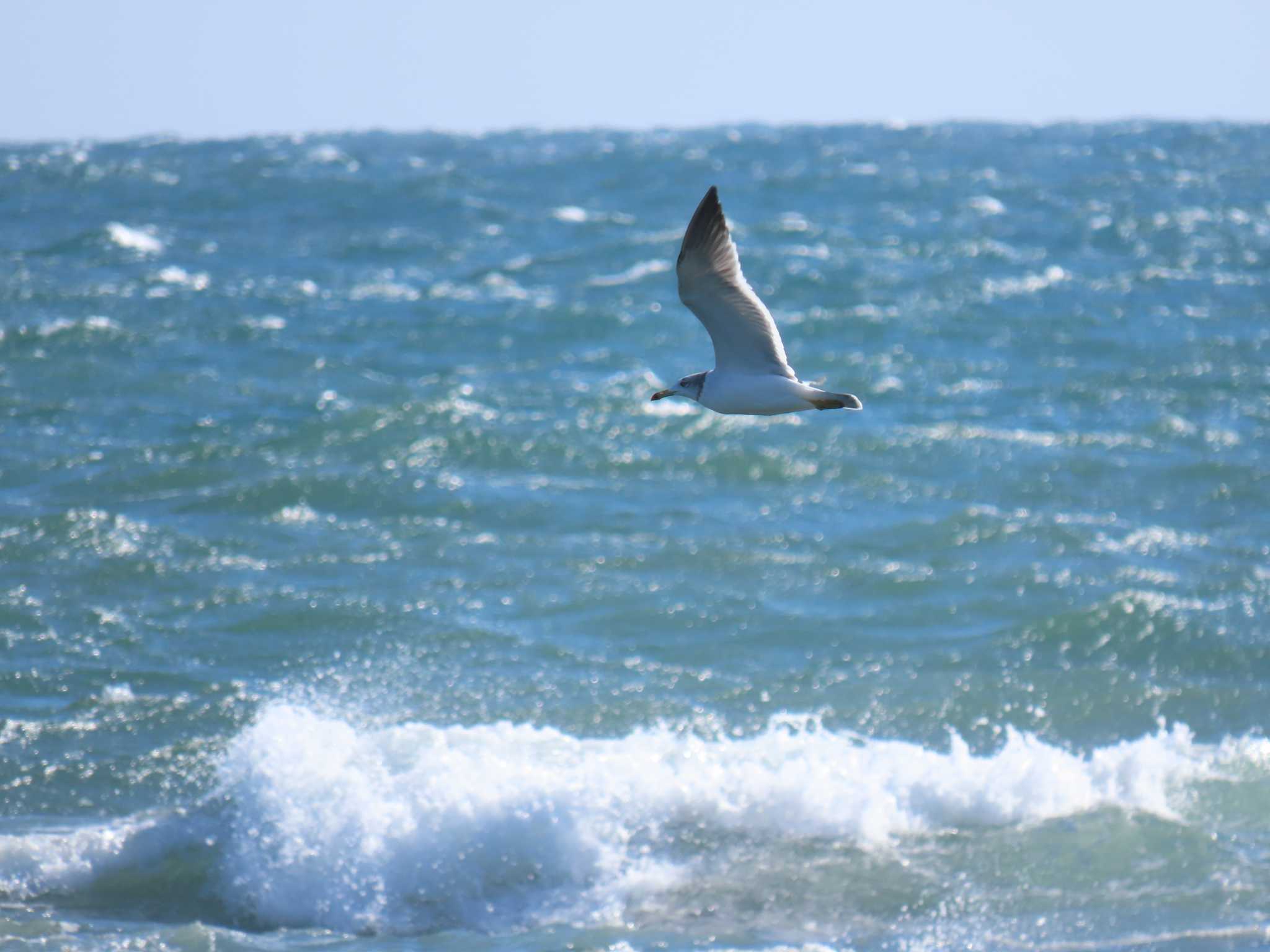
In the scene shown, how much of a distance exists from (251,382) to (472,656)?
24.7 ft

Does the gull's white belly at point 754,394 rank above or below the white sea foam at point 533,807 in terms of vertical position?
above

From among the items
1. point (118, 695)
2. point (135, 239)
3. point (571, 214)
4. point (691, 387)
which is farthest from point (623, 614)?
point (571, 214)

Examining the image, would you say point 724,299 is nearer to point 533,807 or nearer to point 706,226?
point 706,226

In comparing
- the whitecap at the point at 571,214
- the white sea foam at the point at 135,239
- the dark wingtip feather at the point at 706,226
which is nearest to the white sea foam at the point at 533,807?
the dark wingtip feather at the point at 706,226

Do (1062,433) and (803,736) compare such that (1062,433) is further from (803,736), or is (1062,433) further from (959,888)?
(959,888)

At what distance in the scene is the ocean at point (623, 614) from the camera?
8008 millimetres

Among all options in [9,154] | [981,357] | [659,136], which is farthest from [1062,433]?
[659,136]

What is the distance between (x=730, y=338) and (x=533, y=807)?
3.12 meters

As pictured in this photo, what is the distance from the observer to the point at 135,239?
27188 millimetres

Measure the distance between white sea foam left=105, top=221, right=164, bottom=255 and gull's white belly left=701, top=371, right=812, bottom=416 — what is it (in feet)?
68.8

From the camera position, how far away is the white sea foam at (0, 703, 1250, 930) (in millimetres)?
7961

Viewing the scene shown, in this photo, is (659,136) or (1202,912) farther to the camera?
(659,136)

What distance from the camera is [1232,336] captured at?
20188 mm

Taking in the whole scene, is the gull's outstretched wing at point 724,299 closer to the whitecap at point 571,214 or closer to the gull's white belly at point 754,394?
the gull's white belly at point 754,394
